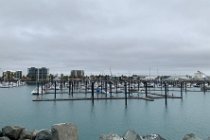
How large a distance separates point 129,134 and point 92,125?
2283 cm

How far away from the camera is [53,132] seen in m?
16.2

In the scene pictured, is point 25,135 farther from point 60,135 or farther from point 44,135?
point 60,135

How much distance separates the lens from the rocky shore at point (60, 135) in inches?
632

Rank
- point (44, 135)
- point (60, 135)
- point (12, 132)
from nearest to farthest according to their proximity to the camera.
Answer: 1. point (60, 135)
2. point (44, 135)
3. point (12, 132)

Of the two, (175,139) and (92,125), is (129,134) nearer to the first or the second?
(175,139)

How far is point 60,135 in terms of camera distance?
15922 mm

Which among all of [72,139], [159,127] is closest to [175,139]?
[159,127]

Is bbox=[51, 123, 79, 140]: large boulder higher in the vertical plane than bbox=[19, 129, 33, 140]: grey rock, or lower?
higher

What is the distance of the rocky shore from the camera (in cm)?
1605

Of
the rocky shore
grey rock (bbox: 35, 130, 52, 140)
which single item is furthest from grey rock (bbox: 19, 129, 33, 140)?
grey rock (bbox: 35, 130, 52, 140)

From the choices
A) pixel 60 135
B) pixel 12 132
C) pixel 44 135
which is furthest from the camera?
pixel 12 132

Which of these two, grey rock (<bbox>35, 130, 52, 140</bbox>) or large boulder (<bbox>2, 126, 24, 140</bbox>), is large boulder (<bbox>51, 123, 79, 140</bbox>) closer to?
grey rock (<bbox>35, 130, 52, 140</bbox>)

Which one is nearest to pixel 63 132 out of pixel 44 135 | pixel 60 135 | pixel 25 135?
pixel 60 135

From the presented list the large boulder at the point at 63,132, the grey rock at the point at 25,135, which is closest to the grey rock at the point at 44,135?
the grey rock at the point at 25,135
